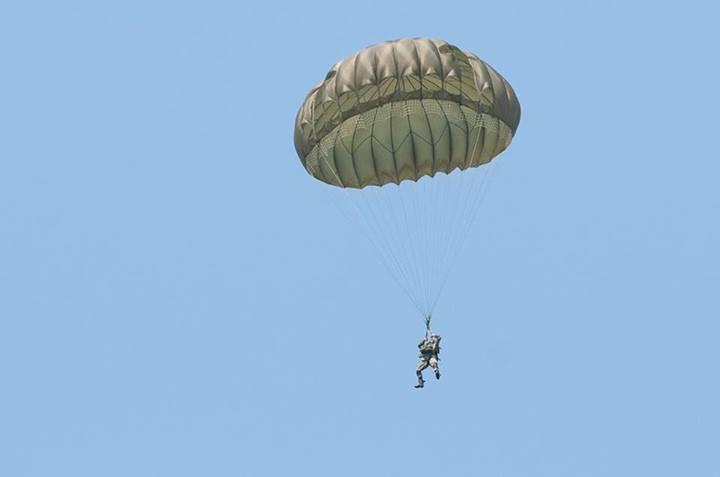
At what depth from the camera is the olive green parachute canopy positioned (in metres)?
56.6

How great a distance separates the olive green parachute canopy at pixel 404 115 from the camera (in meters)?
56.6

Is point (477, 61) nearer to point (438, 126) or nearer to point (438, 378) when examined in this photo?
point (438, 126)

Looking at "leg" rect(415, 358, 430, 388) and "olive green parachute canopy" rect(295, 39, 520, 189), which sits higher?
"olive green parachute canopy" rect(295, 39, 520, 189)

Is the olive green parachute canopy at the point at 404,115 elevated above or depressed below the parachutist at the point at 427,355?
above

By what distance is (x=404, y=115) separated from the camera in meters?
57.4

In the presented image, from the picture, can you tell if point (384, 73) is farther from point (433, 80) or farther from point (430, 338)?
point (430, 338)

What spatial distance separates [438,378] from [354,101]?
23.8ft

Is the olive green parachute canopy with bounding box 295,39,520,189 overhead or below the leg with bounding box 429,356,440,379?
overhead

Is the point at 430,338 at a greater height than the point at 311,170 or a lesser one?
lesser

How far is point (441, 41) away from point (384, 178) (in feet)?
12.7

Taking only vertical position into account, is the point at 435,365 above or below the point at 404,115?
below

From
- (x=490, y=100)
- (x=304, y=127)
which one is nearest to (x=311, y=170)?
(x=304, y=127)

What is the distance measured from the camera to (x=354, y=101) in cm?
5709

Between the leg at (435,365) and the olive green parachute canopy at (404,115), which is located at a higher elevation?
the olive green parachute canopy at (404,115)
